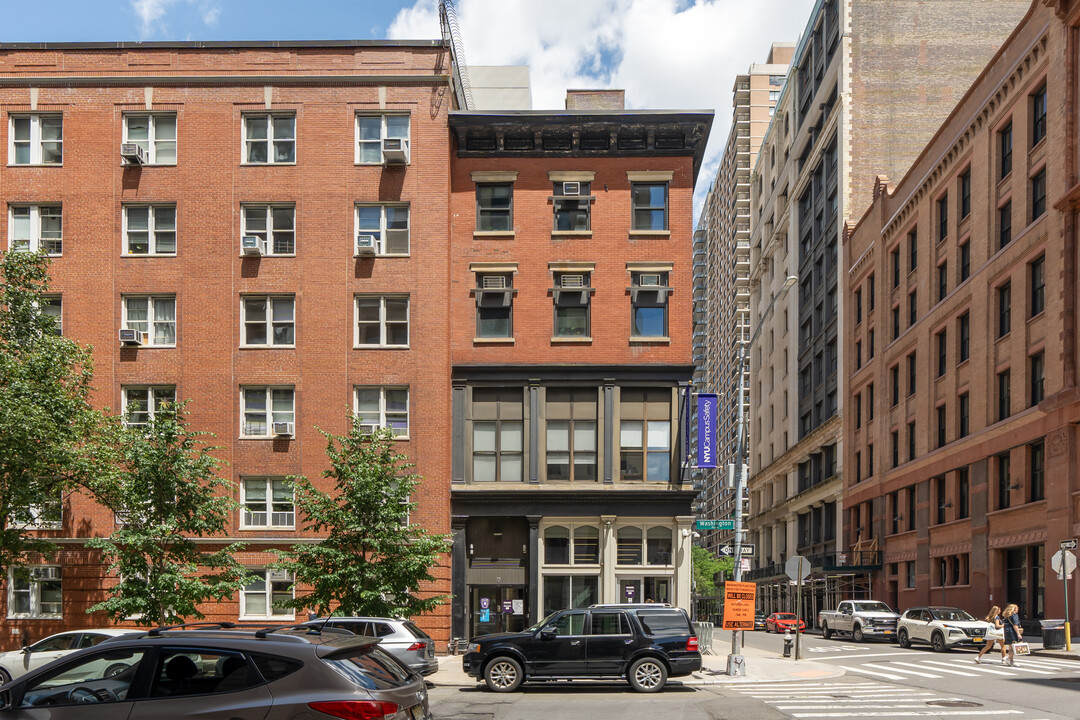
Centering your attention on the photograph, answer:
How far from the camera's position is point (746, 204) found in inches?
5497

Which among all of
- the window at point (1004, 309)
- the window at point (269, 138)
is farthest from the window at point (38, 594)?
the window at point (1004, 309)

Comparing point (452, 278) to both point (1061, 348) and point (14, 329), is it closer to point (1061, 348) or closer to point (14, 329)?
point (14, 329)

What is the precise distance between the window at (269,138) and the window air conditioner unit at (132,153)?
3383 mm

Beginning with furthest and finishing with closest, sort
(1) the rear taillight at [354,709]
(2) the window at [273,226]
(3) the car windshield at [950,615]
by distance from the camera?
(3) the car windshield at [950,615], (2) the window at [273,226], (1) the rear taillight at [354,709]

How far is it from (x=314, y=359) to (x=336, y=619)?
45.0 feet

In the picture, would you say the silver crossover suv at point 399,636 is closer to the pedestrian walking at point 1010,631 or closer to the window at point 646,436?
the window at point 646,436

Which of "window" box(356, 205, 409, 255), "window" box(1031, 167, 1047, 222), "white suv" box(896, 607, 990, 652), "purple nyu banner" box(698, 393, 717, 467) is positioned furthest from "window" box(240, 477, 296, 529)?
"window" box(1031, 167, 1047, 222)

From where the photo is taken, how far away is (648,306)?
117 ft

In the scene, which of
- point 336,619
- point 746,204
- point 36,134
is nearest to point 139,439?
point 336,619

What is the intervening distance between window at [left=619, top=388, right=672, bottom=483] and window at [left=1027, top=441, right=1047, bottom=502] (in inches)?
680

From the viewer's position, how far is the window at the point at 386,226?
115 ft

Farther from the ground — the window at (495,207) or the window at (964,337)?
the window at (495,207)

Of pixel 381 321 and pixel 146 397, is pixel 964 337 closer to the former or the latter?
pixel 381 321

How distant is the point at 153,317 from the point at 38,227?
4964 mm
